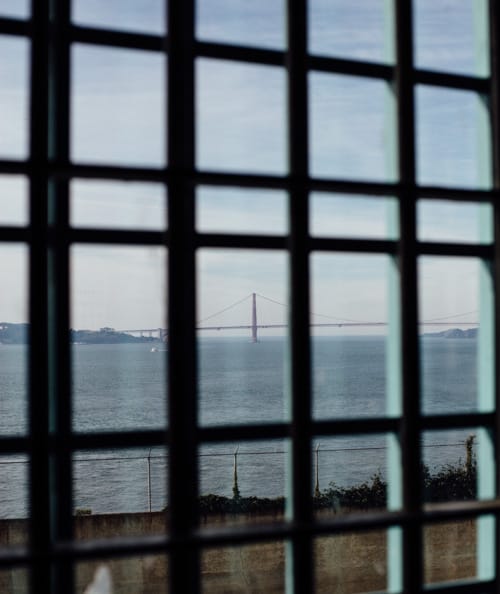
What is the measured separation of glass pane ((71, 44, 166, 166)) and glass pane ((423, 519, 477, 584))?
14.9 meters

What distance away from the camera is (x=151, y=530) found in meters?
16.3

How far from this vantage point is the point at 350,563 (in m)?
23.9

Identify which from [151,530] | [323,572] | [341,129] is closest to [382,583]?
[323,572]

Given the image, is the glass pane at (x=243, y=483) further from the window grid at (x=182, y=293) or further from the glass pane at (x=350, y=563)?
the window grid at (x=182, y=293)

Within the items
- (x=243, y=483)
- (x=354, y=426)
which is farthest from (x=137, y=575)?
(x=354, y=426)

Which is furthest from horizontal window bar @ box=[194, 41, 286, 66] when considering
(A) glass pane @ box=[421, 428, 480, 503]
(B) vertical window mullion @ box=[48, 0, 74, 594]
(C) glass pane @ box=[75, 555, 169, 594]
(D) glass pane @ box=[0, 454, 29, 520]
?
(D) glass pane @ box=[0, 454, 29, 520]

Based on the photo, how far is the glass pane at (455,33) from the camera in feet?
8.27

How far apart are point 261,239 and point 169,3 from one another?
799 millimetres

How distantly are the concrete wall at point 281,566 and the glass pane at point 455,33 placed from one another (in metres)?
17.8

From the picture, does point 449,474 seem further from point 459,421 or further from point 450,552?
point 459,421

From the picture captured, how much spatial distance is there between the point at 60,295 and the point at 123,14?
2361 millimetres

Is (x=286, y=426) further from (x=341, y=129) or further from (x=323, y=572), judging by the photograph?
(x=341, y=129)

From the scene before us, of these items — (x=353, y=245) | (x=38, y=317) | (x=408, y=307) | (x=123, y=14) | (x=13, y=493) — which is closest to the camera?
(x=38, y=317)

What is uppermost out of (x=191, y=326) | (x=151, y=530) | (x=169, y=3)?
(x=169, y=3)
